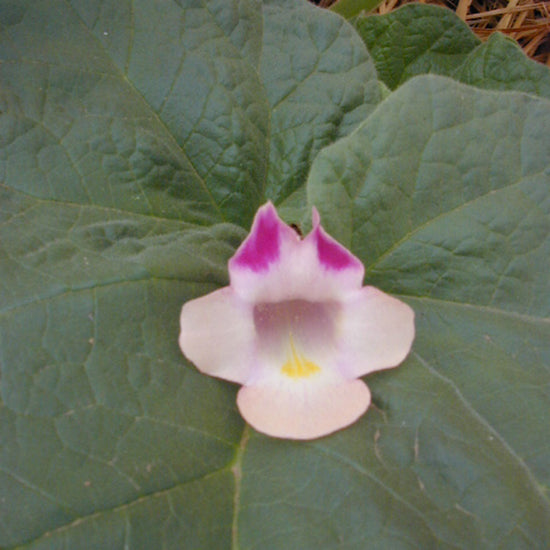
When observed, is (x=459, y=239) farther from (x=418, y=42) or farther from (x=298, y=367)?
(x=418, y=42)

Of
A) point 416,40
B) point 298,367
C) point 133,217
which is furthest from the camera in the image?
point 416,40

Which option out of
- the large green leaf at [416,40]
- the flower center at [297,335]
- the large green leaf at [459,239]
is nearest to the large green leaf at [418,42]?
the large green leaf at [416,40]

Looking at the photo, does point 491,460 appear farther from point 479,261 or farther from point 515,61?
point 515,61

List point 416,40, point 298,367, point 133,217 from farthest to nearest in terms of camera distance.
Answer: point 416,40, point 133,217, point 298,367

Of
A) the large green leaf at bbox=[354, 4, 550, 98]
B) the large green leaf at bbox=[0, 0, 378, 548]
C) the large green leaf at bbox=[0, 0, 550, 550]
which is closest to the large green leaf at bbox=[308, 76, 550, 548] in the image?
the large green leaf at bbox=[0, 0, 550, 550]

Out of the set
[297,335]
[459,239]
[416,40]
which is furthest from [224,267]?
[416,40]

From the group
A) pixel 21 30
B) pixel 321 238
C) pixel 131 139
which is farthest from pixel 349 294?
pixel 21 30

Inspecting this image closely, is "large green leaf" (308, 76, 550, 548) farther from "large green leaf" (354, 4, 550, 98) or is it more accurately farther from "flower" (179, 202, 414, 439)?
"large green leaf" (354, 4, 550, 98)
